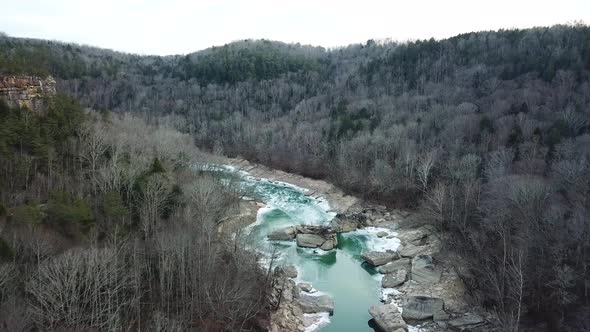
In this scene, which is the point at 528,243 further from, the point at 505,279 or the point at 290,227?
the point at 290,227

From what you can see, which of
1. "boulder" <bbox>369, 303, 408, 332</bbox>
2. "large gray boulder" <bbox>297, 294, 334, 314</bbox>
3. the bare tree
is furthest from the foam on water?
the bare tree

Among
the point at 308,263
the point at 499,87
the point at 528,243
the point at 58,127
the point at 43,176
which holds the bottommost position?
the point at 308,263

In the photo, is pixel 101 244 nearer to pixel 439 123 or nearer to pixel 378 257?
pixel 378 257

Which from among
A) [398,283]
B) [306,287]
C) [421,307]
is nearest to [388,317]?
[421,307]

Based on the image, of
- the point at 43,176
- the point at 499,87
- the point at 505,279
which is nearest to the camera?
the point at 505,279

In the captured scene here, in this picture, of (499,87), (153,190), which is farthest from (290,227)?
(499,87)

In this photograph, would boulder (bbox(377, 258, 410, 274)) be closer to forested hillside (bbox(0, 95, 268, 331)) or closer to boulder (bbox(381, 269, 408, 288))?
boulder (bbox(381, 269, 408, 288))
